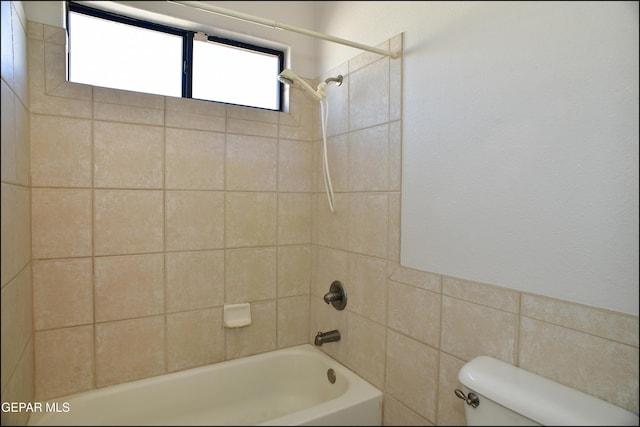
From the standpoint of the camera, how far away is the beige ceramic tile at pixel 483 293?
850 mm

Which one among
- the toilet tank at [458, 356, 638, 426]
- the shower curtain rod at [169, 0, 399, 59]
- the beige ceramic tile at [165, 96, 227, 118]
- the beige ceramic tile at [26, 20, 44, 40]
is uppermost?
the shower curtain rod at [169, 0, 399, 59]

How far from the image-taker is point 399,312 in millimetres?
1187

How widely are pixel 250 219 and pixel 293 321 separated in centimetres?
55

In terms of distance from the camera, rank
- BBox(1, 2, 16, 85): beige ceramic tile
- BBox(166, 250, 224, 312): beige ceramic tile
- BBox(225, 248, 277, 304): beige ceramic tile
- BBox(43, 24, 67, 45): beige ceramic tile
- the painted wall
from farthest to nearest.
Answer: BBox(225, 248, 277, 304): beige ceramic tile
BBox(166, 250, 224, 312): beige ceramic tile
BBox(43, 24, 67, 45): beige ceramic tile
BBox(1, 2, 16, 85): beige ceramic tile
the painted wall

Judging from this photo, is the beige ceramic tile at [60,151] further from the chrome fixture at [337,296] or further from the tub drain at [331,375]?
the tub drain at [331,375]

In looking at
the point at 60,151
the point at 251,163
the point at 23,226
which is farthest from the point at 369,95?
the point at 23,226

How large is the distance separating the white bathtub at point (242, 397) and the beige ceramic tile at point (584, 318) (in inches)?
27.8

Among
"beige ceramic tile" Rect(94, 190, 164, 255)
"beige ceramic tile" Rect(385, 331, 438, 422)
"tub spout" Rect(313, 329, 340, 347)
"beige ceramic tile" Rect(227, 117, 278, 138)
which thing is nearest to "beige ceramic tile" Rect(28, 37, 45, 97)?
"beige ceramic tile" Rect(94, 190, 164, 255)

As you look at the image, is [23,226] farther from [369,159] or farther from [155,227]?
[369,159]

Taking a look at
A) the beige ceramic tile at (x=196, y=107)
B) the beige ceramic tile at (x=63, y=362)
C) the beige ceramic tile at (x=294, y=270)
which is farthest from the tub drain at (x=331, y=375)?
the beige ceramic tile at (x=196, y=107)

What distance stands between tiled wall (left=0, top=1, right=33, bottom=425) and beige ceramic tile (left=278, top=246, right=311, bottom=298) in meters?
0.92

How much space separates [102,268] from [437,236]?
1.20 metres

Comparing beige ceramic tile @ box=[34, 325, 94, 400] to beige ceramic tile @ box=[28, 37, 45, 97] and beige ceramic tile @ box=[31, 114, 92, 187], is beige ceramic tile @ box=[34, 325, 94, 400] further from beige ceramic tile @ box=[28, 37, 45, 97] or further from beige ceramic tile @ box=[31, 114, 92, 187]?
beige ceramic tile @ box=[28, 37, 45, 97]

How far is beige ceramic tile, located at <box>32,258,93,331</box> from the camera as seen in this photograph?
117 centimetres
